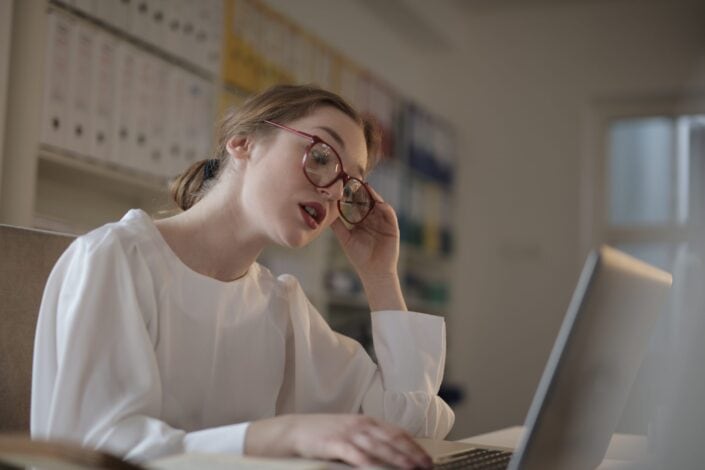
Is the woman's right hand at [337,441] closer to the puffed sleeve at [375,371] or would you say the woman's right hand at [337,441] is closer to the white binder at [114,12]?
the puffed sleeve at [375,371]

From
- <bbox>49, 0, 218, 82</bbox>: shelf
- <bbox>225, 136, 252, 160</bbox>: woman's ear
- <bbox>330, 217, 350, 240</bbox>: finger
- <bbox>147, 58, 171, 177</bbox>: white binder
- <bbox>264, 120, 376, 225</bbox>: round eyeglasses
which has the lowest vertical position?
<bbox>330, 217, 350, 240</bbox>: finger

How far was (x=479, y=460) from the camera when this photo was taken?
1054mm

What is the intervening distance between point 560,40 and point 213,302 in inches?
187

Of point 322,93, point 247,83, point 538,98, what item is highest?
point 538,98

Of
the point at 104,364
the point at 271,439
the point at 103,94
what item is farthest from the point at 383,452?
the point at 103,94

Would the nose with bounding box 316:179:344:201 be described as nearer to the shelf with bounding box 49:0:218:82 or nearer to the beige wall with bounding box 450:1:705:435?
the shelf with bounding box 49:0:218:82

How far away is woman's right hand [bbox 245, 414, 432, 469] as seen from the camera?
889mm

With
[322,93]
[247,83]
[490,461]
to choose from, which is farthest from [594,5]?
[490,461]

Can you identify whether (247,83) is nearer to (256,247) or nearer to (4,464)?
(256,247)

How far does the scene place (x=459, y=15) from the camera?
5730 millimetres

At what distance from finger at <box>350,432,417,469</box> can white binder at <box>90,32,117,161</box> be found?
1.93 m

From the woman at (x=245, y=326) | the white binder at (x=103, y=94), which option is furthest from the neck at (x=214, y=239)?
the white binder at (x=103, y=94)

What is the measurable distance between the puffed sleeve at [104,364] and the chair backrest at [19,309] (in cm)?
20

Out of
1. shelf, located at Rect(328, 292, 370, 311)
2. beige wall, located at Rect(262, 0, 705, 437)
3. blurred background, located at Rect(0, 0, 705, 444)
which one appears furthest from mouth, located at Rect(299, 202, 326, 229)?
beige wall, located at Rect(262, 0, 705, 437)
